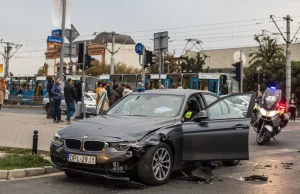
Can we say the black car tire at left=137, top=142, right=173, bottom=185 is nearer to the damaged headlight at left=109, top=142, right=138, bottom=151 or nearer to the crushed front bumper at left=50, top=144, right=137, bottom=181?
the crushed front bumper at left=50, top=144, right=137, bottom=181

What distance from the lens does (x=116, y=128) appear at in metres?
6.38

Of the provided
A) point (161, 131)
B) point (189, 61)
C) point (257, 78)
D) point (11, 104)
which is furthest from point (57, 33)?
point (189, 61)

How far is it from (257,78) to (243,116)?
797 inches

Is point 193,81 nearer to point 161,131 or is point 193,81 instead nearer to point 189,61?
point 161,131

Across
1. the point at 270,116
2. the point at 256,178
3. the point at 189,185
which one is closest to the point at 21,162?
the point at 189,185

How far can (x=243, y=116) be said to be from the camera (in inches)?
307

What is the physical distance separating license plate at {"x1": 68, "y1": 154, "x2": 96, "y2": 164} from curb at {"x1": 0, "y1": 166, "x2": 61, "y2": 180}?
1.33 metres

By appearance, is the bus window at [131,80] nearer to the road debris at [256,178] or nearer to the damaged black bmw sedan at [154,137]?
the damaged black bmw sedan at [154,137]

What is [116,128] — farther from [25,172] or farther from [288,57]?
[288,57]

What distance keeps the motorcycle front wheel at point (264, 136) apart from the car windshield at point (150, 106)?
17.0ft

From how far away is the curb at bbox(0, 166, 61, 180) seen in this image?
6969 millimetres

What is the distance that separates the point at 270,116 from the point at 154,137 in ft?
21.7

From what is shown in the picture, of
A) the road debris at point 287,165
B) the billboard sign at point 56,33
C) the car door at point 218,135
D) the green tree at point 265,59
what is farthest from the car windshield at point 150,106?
the green tree at point 265,59

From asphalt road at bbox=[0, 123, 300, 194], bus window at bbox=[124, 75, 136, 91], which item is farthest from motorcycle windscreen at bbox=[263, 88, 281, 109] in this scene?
bus window at bbox=[124, 75, 136, 91]
